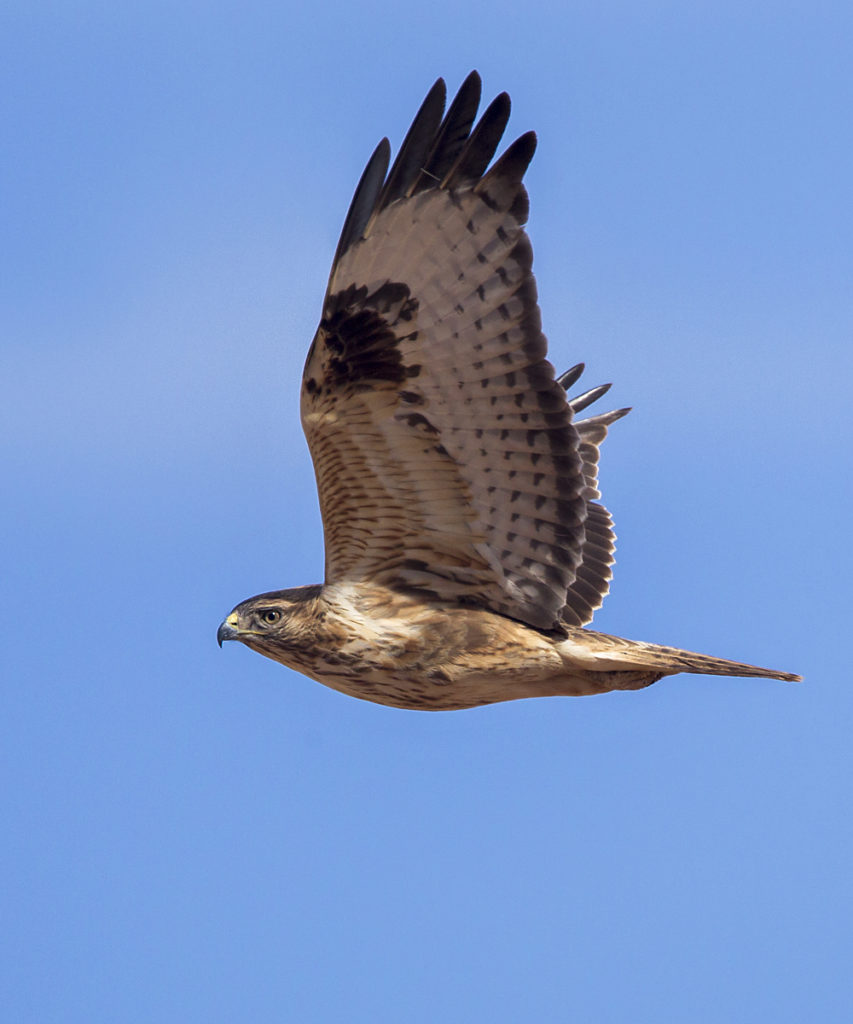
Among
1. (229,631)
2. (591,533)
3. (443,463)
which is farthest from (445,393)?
(591,533)

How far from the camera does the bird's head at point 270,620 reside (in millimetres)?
9148

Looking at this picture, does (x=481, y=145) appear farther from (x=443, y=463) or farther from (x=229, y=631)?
(x=229, y=631)

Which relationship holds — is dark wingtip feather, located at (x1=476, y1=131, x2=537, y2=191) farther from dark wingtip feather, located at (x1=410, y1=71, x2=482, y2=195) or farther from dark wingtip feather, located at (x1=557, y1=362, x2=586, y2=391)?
dark wingtip feather, located at (x1=557, y1=362, x2=586, y2=391)

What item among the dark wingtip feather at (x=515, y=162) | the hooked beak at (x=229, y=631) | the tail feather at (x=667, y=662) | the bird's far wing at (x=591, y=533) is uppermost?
the dark wingtip feather at (x=515, y=162)

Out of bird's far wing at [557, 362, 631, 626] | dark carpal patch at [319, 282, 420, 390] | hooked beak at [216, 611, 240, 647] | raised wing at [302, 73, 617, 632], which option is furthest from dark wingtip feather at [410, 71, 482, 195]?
hooked beak at [216, 611, 240, 647]

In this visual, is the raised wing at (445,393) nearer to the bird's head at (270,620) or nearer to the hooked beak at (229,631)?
the bird's head at (270,620)

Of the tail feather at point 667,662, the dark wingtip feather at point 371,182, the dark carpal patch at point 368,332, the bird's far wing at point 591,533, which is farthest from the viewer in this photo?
the bird's far wing at point 591,533

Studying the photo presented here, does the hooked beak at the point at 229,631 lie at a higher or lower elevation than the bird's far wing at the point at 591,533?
lower

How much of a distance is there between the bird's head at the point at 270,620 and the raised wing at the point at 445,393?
236 millimetres

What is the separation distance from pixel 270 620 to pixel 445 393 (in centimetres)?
172

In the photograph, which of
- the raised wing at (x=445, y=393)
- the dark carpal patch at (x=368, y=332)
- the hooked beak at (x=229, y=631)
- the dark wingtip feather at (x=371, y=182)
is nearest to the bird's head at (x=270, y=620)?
the hooked beak at (x=229, y=631)

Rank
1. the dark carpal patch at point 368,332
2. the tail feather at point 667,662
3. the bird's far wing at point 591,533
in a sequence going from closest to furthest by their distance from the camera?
the dark carpal patch at point 368,332 → the tail feather at point 667,662 → the bird's far wing at point 591,533

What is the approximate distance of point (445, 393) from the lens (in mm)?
8508

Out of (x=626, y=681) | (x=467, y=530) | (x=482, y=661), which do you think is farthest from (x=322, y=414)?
(x=626, y=681)
